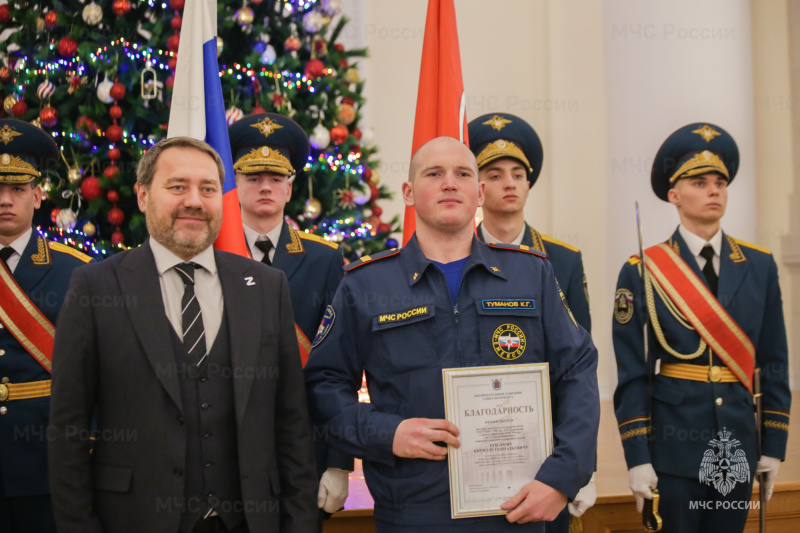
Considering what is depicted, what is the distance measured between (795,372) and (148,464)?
260 inches

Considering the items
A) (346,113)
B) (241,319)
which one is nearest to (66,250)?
(241,319)

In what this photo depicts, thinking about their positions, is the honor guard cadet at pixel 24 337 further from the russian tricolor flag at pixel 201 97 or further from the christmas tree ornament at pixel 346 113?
the christmas tree ornament at pixel 346 113

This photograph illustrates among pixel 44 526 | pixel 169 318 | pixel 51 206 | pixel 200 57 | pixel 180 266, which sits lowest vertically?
pixel 44 526

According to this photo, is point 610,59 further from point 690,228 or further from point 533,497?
point 533,497

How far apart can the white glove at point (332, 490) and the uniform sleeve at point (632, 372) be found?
3.34ft

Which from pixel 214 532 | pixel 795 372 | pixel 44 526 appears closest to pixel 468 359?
pixel 214 532

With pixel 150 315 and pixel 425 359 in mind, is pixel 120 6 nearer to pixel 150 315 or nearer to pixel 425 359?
pixel 150 315

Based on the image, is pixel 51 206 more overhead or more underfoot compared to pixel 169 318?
more overhead

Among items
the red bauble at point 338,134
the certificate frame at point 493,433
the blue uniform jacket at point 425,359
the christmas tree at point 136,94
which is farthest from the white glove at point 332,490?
the red bauble at point 338,134

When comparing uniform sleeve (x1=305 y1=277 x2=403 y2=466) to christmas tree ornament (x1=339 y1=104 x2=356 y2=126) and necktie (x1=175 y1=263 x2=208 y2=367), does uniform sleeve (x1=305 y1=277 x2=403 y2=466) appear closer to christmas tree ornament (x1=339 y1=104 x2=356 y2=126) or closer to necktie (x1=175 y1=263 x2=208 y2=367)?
necktie (x1=175 y1=263 x2=208 y2=367)

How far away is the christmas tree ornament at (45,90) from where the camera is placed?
3336 mm

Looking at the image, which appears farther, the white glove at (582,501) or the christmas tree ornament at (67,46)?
the christmas tree ornament at (67,46)

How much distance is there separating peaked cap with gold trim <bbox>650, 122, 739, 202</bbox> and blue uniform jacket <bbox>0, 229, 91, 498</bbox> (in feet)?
7.07

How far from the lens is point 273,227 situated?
2.55 metres
